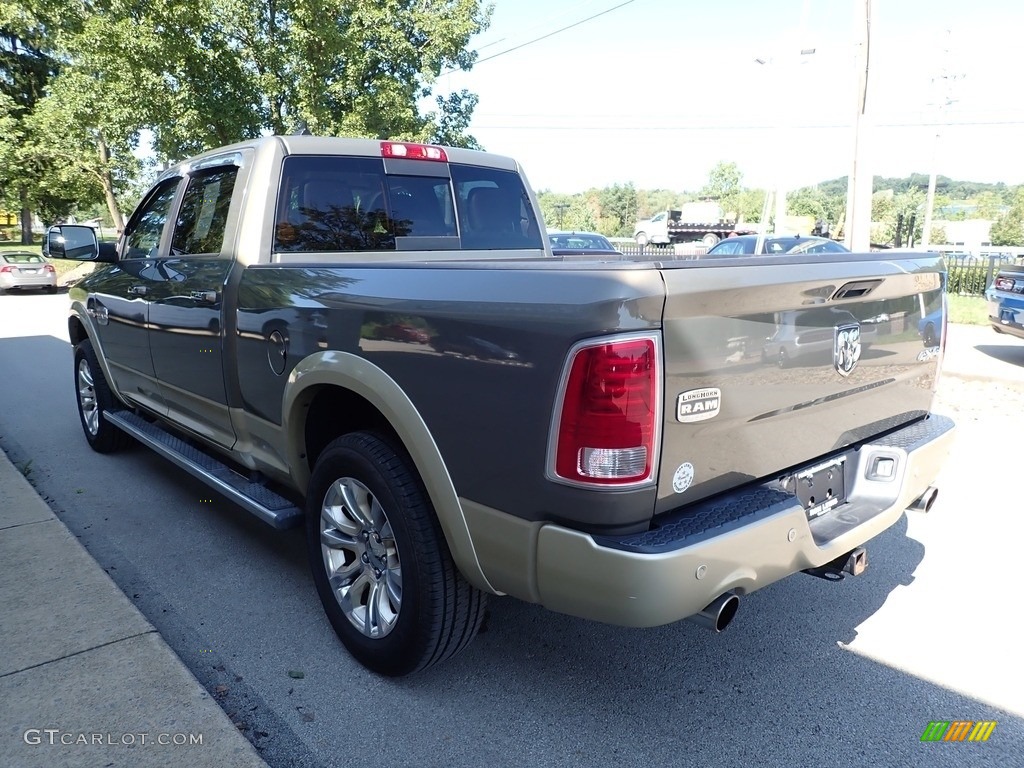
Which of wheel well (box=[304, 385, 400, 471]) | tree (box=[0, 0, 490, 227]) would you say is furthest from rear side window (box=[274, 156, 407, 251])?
tree (box=[0, 0, 490, 227])

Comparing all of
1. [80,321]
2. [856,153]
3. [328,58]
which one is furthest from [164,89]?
[856,153]

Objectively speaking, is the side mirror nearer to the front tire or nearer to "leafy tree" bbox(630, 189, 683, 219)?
the front tire

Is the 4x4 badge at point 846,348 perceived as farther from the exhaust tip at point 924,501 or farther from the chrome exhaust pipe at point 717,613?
the chrome exhaust pipe at point 717,613

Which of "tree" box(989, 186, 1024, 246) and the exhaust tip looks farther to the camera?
"tree" box(989, 186, 1024, 246)

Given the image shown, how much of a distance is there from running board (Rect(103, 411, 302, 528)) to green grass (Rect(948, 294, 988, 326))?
1359 cm

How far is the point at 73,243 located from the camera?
4.82 metres

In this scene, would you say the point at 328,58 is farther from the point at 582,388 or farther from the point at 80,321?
the point at 582,388

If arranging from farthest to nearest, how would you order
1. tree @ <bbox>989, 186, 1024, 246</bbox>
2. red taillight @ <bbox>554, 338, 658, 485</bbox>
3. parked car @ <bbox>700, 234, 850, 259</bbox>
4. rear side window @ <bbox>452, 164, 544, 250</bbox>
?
tree @ <bbox>989, 186, 1024, 246</bbox>, parked car @ <bbox>700, 234, 850, 259</bbox>, rear side window @ <bbox>452, 164, 544, 250</bbox>, red taillight @ <bbox>554, 338, 658, 485</bbox>

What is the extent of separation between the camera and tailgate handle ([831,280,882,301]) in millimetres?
2514

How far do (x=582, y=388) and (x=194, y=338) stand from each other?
254 centimetres

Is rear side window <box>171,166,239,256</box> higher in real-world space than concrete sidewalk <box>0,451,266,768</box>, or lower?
higher

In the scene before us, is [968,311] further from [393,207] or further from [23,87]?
[23,87]

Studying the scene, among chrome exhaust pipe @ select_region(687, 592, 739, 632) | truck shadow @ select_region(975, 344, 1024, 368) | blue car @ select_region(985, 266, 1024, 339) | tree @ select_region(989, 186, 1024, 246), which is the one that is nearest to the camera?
chrome exhaust pipe @ select_region(687, 592, 739, 632)

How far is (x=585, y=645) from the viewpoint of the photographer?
3.15m
